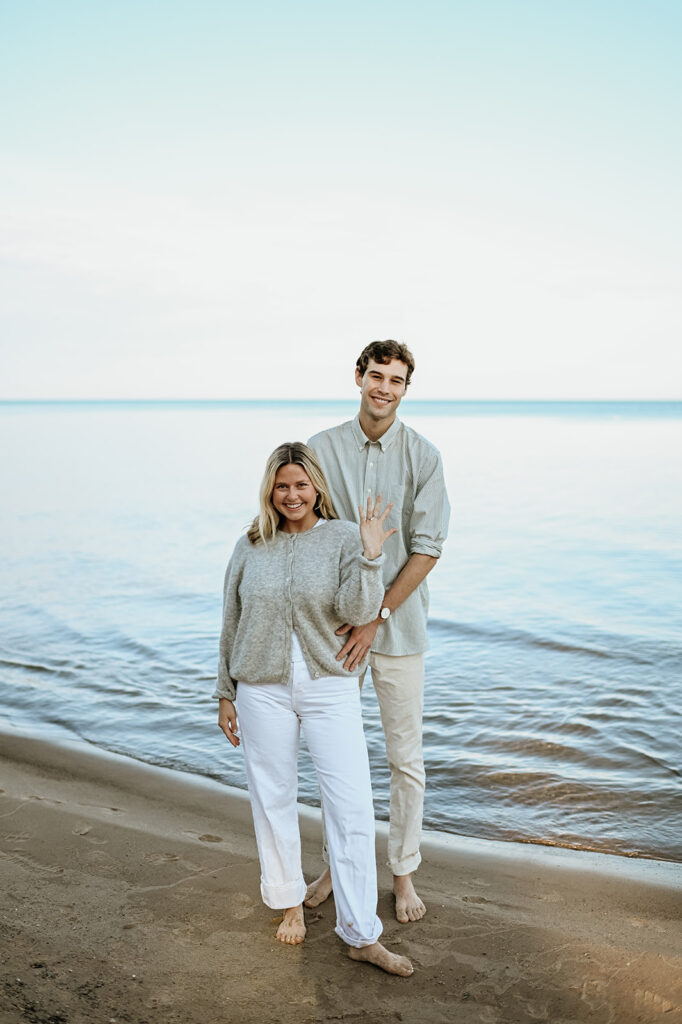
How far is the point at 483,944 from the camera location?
3.50 metres

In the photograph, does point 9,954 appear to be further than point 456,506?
No

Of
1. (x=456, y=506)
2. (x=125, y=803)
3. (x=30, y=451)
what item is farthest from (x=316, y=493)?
(x=30, y=451)

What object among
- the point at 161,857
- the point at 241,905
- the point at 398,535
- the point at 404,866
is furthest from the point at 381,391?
the point at 161,857

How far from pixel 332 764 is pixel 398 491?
114 cm

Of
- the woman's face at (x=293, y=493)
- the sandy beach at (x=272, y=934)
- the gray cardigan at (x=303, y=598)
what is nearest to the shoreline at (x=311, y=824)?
the sandy beach at (x=272, y=934)

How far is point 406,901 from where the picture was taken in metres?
3.75

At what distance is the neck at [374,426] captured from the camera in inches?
143

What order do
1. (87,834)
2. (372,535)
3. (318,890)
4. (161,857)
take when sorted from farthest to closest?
(87,834) < (161,857) < (318,890) < (372,535)

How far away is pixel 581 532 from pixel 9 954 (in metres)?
13.9

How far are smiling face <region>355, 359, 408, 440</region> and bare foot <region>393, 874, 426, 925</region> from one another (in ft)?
6.36

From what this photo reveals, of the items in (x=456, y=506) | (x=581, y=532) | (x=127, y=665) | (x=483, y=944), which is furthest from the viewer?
(x=456, y=506)

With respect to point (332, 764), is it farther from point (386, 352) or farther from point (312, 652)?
point (386, 352)

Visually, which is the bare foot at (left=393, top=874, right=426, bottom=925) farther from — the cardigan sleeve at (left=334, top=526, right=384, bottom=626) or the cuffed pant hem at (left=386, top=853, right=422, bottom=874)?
the cardigan sleeve at (left=334, top=526, right=384, bottom=626)

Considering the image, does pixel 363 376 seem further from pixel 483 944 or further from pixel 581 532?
pixel 581 532
